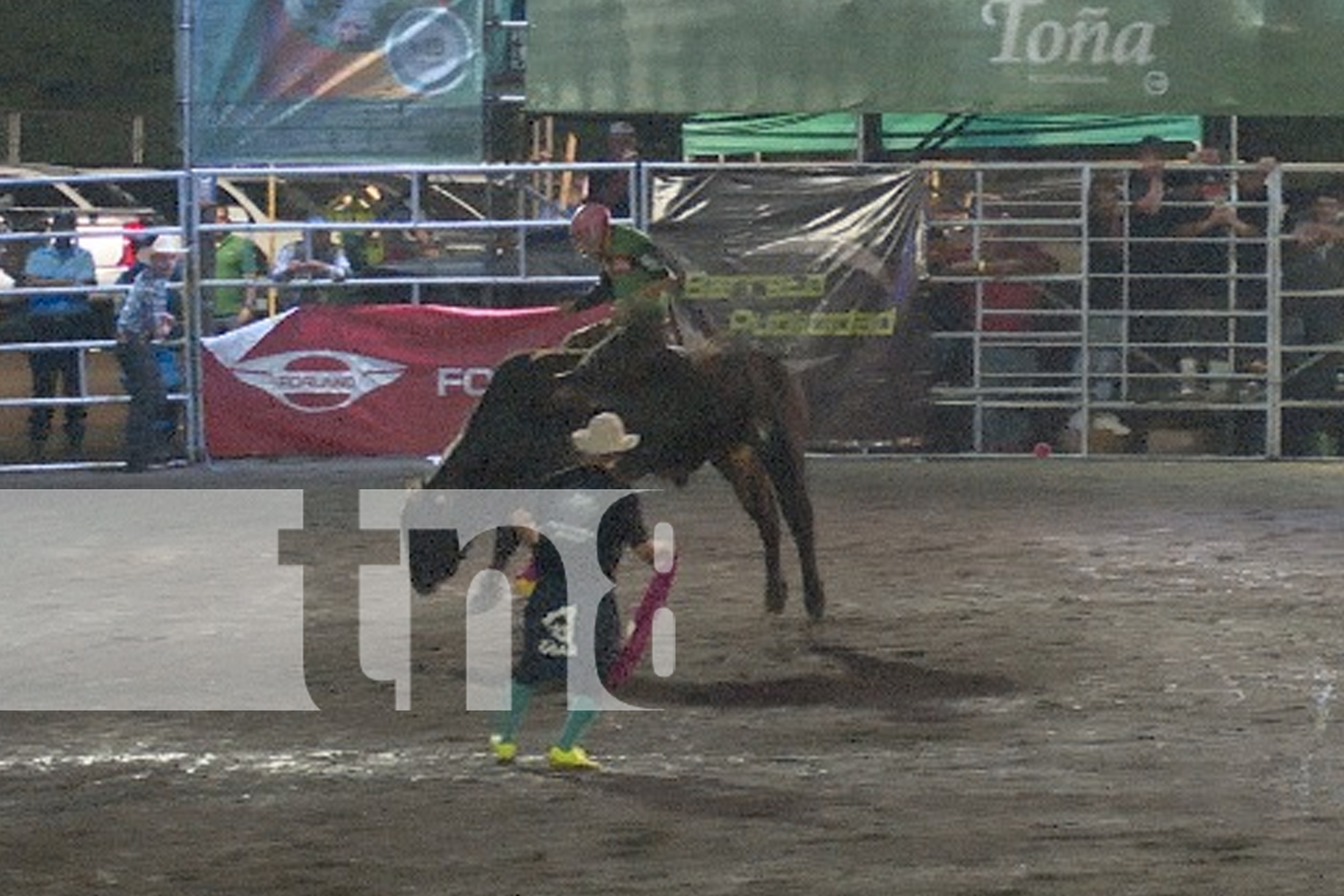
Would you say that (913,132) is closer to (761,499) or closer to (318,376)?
(318,376)

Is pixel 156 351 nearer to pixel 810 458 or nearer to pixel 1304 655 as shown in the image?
pixel 810 458

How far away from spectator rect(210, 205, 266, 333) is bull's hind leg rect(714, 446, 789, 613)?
809 cm

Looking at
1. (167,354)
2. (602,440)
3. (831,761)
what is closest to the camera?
(602,440)

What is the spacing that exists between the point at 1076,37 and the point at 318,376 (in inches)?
225

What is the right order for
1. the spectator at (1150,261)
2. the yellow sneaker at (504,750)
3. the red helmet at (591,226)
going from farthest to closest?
the spectator at (1150,261), the red helmet at (591,226), the yellow sneaker at (504,750)

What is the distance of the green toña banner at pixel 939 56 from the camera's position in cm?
1923

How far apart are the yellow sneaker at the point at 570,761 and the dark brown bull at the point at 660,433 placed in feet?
6.06

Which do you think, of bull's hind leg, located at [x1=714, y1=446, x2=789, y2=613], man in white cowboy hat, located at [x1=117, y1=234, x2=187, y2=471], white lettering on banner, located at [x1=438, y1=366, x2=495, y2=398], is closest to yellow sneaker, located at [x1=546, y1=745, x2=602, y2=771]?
bull's hind leg, located at [x1=714, y1=446, x2=789, y2=613]

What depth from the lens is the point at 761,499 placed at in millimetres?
11875

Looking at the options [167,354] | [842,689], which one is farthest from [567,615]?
[167,354]

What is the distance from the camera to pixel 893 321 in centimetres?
A: 1906

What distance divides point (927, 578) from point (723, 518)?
264 cm

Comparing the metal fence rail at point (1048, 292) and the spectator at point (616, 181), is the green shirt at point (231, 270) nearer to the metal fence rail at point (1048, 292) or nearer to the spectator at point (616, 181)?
the metal fence rail at point (1048, 292)

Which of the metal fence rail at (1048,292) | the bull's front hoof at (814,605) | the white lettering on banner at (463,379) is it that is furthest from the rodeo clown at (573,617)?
the metal fence rail at (1048,292)
